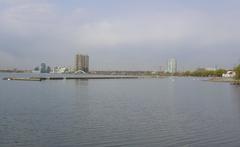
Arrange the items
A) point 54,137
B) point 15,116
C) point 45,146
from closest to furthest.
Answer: point 45,146 → point 54,137 → point 15,116

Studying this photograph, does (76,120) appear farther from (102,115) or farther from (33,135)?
(33,135)

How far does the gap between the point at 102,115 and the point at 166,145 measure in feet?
30.9

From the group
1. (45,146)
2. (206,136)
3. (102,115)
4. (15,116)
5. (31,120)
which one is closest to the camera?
(45,146)

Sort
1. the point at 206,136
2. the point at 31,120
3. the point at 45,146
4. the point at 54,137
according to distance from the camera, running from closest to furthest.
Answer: the point at 45,146 < the point at 54,137 < the point at 206,136 < the point at 31,120

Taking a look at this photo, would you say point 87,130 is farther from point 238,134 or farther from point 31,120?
Answer: point 238,134

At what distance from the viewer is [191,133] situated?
18.1m

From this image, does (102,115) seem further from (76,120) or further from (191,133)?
(191,133)

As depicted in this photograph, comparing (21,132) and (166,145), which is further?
(21,132)

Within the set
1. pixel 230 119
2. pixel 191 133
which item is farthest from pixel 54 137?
pixel 230 119

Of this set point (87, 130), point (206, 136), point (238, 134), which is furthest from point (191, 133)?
point (87, 130)

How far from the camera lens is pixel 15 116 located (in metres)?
22.7

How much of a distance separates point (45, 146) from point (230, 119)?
1402cm

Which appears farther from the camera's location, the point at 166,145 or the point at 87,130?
the point at 87,130

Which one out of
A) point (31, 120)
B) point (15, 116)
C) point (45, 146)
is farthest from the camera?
point (15, 116)
